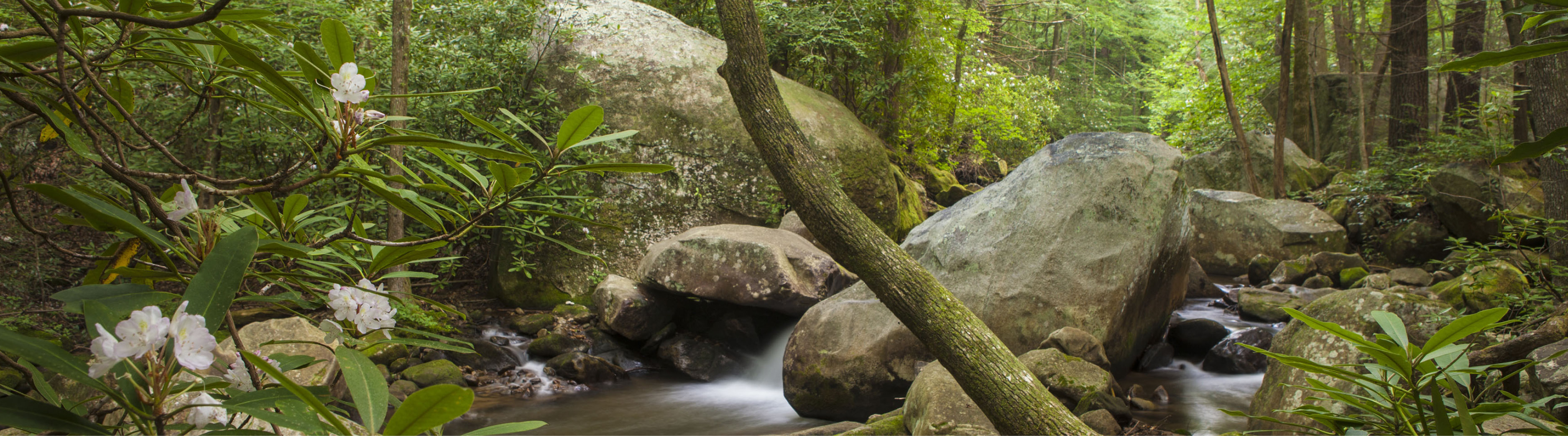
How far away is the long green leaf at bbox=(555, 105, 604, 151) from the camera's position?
3.15 feet

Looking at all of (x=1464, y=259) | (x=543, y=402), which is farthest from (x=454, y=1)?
(x=1464, y=259)

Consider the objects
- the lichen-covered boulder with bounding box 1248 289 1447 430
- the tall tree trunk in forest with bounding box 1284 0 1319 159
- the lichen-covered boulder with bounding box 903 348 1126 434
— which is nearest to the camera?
the lichen-covered boulder with bounding box 903 348 1126 434

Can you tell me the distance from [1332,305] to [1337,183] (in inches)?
332

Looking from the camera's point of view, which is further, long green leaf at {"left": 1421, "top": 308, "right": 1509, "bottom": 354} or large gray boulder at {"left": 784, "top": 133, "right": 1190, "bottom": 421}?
large gray boulder at {"left": 784, "top": 133, "right": 1190, "bottom": 421}

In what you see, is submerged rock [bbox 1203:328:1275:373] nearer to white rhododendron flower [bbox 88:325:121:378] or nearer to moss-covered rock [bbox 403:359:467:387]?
moss-covered rock [bbox 403:359:467:387]

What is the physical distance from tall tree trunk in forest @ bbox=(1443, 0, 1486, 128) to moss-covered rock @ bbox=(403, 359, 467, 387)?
11344mm

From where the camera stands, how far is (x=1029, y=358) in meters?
4.21

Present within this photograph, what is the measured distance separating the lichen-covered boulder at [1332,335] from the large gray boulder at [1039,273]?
1167 millimetres

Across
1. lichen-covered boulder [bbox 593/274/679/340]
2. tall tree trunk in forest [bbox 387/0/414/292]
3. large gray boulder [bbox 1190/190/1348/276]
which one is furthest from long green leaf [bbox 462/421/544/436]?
large gray boulder [bbox 1190/190/1348/276]

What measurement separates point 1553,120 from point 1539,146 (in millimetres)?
5552

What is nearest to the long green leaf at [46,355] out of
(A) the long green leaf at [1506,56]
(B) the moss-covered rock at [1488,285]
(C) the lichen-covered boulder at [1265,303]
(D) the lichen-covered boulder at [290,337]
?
(A) the long green leaf at [1506,56]

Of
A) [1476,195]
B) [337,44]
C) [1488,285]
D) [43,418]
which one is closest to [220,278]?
[43,418]

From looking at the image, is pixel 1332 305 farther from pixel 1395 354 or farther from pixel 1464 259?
pixel 1395 354

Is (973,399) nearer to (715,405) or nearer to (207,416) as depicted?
(207,416)
